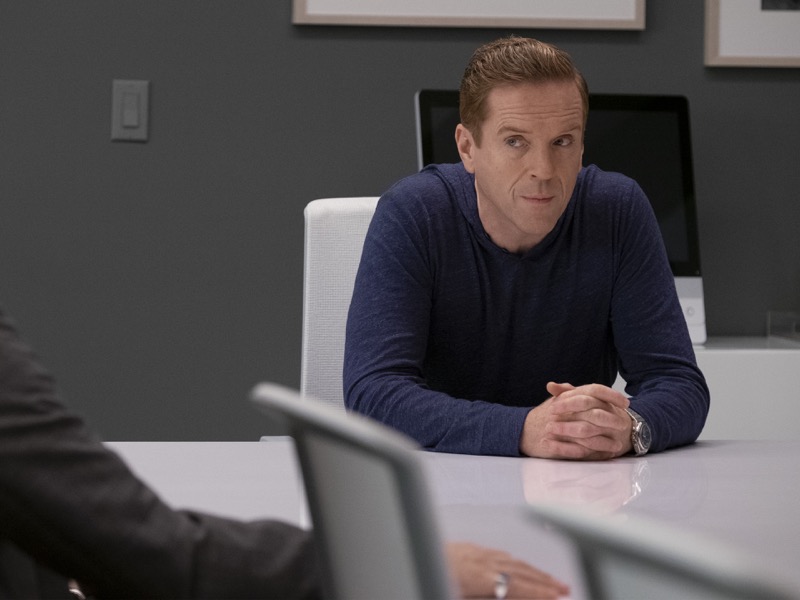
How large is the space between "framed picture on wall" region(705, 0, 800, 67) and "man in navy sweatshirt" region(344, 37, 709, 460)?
124 cm

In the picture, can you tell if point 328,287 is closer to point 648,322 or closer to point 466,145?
point 466,145

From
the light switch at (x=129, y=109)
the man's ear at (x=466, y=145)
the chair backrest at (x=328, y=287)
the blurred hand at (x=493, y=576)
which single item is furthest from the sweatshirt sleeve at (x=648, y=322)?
the light switch at (x=129, y=109)

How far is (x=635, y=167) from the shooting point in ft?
8.99

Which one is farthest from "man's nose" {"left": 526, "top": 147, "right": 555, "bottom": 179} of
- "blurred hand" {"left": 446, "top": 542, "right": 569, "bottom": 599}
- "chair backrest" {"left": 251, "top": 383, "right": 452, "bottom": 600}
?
"chair backrest" {"left": 251, "top": 383, "right": 452, "bottom": 600}

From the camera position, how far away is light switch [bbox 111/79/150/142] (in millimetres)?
2879

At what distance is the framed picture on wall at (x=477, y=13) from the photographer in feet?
9.41

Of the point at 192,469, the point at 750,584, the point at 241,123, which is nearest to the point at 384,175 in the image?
the point at 241,123

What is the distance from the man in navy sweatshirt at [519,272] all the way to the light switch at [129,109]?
4.15ft

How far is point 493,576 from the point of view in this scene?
0.85 meters

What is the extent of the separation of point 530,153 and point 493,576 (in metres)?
0.97

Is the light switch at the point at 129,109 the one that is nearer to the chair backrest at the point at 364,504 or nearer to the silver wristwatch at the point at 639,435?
the silver wristwatch at the point at 639,435

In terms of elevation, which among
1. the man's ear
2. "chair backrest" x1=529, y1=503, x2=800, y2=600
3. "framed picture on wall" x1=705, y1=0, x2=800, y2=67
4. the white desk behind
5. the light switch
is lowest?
the white desk behind

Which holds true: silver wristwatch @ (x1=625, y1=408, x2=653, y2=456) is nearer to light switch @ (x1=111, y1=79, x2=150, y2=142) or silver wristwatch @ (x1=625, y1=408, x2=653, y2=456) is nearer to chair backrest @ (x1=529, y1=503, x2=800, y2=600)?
chair backrest @ (x1=529, y1=503, x2=800, y2=600)

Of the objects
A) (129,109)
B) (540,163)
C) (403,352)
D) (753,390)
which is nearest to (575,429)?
(403,352)
